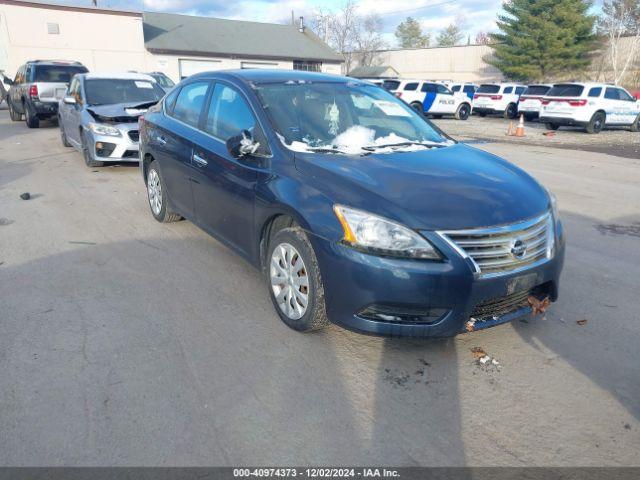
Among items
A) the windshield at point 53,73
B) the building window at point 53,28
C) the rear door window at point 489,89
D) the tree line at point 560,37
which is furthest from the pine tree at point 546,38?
the windshield at point 53,73

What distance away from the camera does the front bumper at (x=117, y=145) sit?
8914 mm

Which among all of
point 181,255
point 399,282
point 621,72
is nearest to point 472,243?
point 399,282

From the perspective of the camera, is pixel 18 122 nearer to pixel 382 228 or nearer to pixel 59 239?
pixel 59 239

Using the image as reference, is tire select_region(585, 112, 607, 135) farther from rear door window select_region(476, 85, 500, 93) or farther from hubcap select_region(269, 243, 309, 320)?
hubcap select_region(269, 243, 309, 320)

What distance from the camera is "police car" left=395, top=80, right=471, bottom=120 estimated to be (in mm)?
24656

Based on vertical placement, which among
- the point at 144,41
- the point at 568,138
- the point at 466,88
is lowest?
the point at 568,138

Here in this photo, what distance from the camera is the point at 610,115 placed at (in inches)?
772

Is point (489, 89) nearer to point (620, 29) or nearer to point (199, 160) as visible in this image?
point (620, 29)

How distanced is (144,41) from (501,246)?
123 feet

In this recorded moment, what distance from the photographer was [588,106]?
18.8m

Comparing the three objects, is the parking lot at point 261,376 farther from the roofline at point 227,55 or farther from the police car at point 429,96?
the roofline at point 227,55

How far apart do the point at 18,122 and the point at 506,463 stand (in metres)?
21.1

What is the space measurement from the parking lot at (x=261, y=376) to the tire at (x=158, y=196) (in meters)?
0.73

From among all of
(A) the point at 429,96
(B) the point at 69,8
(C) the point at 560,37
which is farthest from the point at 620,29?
(B) the point at 69,8
